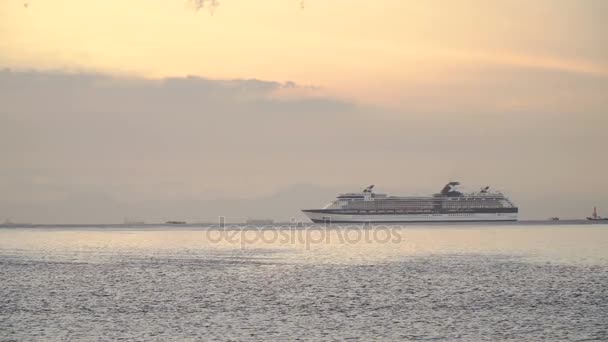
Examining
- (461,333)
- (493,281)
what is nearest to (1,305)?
(461,333)

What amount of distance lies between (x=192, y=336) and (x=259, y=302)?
498 inches

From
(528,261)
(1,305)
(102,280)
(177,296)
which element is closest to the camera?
(1,305)

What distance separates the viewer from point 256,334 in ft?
124

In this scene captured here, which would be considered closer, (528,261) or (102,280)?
(102,280)

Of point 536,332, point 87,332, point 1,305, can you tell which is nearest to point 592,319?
point 536,332

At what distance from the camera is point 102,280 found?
215ft

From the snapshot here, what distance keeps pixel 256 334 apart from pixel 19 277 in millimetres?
37752

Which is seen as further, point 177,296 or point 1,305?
point 177,296

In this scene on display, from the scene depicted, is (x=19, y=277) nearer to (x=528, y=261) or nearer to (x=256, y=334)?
(x=256, y=334)

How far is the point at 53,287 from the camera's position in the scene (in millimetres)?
59812

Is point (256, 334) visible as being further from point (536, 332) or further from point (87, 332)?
point (536, 332)

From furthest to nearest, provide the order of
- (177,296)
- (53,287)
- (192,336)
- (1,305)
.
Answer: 1. (53,287)
2. (177,296)
3. (1,305)
4. (192,336)

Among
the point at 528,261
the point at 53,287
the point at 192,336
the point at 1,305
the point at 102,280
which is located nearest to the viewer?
the point at 192,336

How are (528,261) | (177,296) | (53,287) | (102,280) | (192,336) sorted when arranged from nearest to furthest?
Result: (192,336), (177,296), (53,287), (102,280), (528,261)
